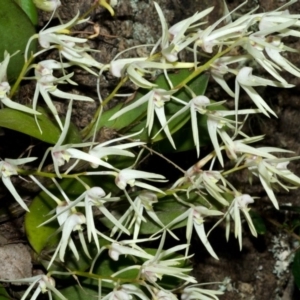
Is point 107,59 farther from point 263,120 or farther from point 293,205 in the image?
point 293,205

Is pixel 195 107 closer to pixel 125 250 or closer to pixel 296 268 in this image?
pixel 125 250

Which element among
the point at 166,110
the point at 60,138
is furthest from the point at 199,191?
the point at 60,138

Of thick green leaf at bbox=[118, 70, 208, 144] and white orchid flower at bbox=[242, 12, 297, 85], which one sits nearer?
white orchid flower at bbox=[242, 12, 297, 85]

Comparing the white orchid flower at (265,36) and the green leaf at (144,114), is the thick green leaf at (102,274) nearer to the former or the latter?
the green leaf at (144,114)

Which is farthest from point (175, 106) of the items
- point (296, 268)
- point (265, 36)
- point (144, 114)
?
point (296, 268)

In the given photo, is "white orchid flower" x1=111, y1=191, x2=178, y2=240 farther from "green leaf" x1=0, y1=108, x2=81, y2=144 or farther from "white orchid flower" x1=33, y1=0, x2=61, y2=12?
"white orchid flower" x1=33, y1=0, x2=61, y2=12

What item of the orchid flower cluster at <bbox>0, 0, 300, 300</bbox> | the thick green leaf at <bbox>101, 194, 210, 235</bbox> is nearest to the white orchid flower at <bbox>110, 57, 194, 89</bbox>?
the orchid flower cluster at <bbox>0, 0, 300, 300</bbox>

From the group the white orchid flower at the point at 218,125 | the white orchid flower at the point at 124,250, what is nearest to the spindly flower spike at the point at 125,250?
the white orchid flower at the point at 124,250
